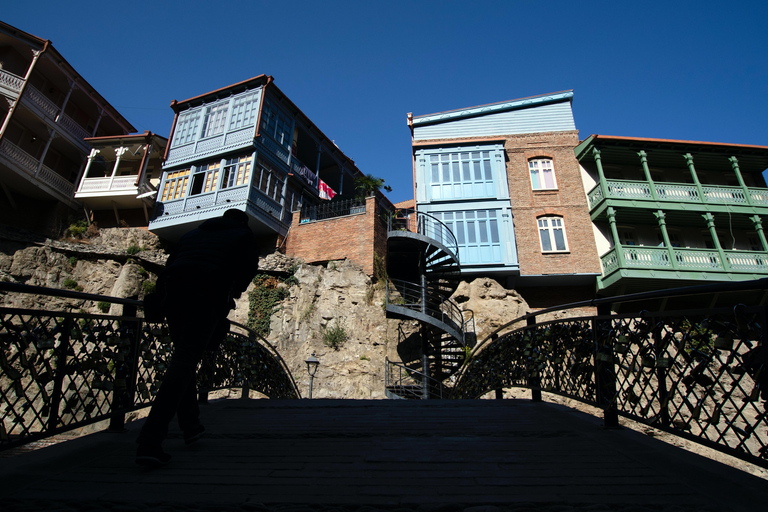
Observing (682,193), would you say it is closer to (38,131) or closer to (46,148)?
(46,148)

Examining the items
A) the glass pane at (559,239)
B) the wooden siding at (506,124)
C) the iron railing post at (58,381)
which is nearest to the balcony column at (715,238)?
the glass pane at (559,239)

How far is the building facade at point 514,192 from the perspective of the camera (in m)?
19.0

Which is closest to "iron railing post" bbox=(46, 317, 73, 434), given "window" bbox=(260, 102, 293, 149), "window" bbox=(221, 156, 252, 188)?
"window" bbox=(221, 156, 252, 188)

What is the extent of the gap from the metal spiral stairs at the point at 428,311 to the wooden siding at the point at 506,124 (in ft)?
20.9

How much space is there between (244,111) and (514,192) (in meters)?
14.5

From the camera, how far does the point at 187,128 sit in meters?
22.4

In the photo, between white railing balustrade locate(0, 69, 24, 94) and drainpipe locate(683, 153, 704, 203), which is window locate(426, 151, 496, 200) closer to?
drainpipe locate(683, 153, 704, 203)

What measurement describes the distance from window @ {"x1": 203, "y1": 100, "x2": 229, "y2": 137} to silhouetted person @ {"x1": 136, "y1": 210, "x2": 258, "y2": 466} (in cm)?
2041

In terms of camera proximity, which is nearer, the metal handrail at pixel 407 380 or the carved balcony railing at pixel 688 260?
the metal handrail at pixel 407 380

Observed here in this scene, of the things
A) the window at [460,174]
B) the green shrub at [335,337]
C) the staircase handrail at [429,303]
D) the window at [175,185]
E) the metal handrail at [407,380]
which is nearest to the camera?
the metal handrail at [407,380]

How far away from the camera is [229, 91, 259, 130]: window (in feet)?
68.6

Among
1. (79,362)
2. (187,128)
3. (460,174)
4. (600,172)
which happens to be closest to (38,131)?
(187,128)

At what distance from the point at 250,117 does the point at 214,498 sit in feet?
69.9

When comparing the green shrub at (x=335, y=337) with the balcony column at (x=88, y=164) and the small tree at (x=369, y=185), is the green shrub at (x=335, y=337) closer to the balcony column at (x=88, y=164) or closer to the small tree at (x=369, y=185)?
the small tree at (x=369, y=185)
